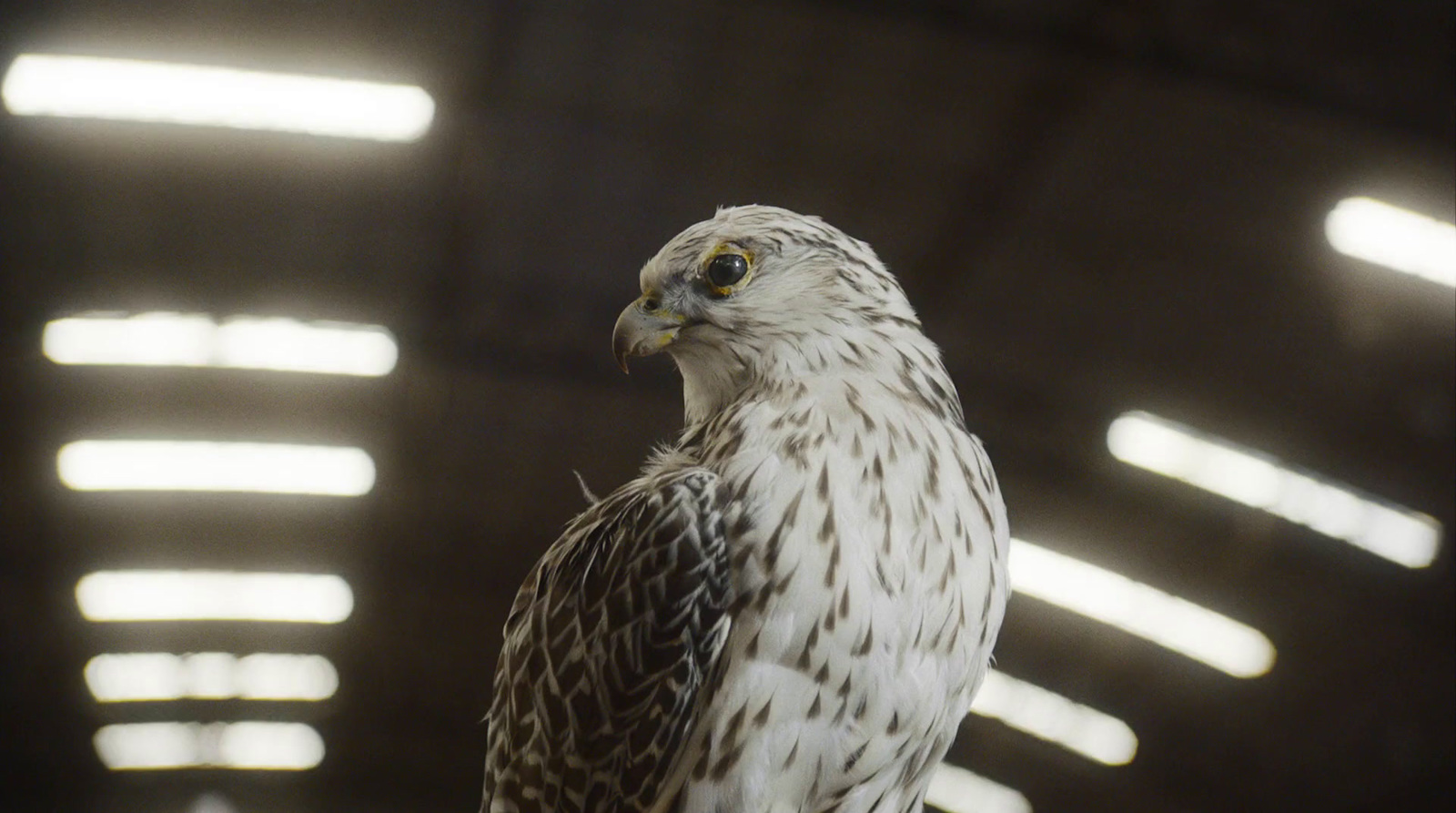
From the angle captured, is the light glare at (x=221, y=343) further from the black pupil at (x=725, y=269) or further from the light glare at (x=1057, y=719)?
the light glare at (x=1057, y=719)

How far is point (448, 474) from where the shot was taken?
10.8 ft

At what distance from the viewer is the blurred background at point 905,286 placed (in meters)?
2.68

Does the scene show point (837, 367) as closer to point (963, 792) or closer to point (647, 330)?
point (647, 330)

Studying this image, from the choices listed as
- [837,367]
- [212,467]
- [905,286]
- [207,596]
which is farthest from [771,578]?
[207,596]

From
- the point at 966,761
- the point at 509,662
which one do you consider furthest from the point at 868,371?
the point at 966,761

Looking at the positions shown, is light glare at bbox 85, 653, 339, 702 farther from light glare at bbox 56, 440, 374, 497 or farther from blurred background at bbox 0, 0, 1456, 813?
light glare at bbox 56, 440, 374, 497

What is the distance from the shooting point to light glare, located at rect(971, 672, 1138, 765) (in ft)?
10.8

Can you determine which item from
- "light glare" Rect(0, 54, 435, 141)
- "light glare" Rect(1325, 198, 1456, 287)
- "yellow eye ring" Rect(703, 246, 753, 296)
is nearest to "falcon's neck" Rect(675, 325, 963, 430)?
"yellow eye ring" Rect(703, 246, 753, 296)

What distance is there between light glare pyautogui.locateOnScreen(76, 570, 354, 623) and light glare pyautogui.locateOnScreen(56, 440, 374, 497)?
332 mm

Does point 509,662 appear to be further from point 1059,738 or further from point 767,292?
point 1059,738

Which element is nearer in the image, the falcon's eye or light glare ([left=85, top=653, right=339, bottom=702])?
the falcon's eye

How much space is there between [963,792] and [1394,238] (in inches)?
79.6

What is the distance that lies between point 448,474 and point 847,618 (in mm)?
2099

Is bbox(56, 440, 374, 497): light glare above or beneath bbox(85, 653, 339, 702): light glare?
above
